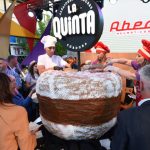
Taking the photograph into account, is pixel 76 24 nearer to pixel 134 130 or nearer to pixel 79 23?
pixel 79 23

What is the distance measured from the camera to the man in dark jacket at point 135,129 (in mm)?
1063

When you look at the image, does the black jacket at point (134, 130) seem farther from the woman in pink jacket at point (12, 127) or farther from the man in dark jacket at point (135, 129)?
the woman in pink jacket at point (12, 127)

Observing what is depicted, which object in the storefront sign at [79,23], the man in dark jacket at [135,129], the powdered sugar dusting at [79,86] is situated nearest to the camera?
the man in dark jacket at [135,129]

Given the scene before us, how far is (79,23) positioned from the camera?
1.47 meters

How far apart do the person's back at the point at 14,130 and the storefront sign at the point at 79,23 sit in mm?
500

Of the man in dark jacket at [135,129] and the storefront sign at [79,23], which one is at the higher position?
the storefront sign at [79,23]

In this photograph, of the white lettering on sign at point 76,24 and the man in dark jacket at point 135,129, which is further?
the white lettering on sign at point 76,24

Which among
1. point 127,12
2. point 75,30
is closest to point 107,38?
point 127,12

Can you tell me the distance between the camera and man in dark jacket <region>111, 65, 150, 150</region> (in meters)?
1.06

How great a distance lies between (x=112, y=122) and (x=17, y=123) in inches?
20.1

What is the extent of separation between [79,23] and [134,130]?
675 millimetres

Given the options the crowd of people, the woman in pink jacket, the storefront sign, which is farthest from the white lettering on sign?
the woman in pink jacket

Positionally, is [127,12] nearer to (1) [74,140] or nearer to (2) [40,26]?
(2) [40,26]

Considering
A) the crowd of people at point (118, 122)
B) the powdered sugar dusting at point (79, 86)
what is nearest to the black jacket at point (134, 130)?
the crowd of people at point (118, 122)
